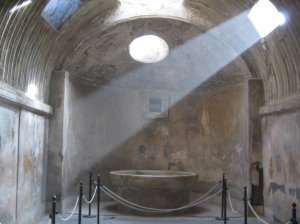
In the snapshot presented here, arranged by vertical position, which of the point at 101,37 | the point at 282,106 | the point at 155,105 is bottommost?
the point at 282,106

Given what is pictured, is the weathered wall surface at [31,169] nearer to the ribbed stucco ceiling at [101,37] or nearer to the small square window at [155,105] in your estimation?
the ribbed stucco ceiling at [101,37]

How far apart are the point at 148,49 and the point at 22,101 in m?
6.80

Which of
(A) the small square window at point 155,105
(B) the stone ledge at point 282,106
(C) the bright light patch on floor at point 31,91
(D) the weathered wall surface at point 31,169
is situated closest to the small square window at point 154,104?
(A) the small square window at point 155,105

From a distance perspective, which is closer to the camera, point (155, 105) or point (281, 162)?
point (281, 162)

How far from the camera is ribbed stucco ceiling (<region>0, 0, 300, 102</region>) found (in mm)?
8383

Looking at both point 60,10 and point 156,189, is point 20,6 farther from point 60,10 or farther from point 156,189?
point 156,189

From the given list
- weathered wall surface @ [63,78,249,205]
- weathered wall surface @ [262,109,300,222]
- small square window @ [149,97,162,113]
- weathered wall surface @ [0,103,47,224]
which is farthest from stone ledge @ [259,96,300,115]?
weathered wall surface @ [0,103,47,224]

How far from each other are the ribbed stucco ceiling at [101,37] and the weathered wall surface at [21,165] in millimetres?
768

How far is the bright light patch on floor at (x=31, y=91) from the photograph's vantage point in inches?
386

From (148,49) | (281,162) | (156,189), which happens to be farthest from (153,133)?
(281,162)

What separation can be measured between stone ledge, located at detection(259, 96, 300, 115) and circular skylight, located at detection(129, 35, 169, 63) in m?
4.51

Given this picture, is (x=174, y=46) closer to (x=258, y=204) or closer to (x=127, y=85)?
(x=127, y=85)

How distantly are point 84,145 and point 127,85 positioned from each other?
2833 millimetres

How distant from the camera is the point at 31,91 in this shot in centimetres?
1005
